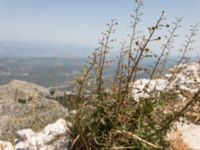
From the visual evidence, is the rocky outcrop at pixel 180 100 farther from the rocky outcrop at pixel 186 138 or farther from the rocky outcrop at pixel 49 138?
the rocky outcrop at pixel 49 138

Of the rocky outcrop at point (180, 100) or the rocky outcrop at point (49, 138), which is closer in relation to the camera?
the rocky outcrop at point (180, 100)

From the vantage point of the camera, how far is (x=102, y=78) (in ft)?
17.3

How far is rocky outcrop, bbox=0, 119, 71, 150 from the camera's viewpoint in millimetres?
5621

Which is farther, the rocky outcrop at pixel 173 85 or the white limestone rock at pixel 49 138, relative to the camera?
the white limestone rock at pixel 49 138

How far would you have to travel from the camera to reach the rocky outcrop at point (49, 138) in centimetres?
562

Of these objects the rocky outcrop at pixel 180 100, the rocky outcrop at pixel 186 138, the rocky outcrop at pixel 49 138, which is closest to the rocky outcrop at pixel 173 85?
the rocky outcrop at pixel 180 100

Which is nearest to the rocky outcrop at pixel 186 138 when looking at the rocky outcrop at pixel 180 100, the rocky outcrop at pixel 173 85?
the rocky outcrop at pixel 180 100

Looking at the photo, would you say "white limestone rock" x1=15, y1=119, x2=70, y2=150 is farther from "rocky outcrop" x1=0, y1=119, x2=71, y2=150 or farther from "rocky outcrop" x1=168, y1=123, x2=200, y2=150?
"rocky outcrop" x1=168, y1=123, x2=200, y2=150

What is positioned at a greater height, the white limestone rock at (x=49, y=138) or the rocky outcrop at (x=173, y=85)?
the rocky outcrop at (x=173, y=85)

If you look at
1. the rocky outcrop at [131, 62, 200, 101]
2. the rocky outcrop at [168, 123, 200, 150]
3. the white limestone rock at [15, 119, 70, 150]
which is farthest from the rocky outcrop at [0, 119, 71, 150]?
the rocky outcrop at [168, 123, 200, 150]

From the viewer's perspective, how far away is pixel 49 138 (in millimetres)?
5957

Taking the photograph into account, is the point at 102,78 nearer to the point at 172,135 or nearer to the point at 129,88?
the point at 129,88

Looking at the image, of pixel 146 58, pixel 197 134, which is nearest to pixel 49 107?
pixel 197 134

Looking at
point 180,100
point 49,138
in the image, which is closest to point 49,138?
point 49,138
